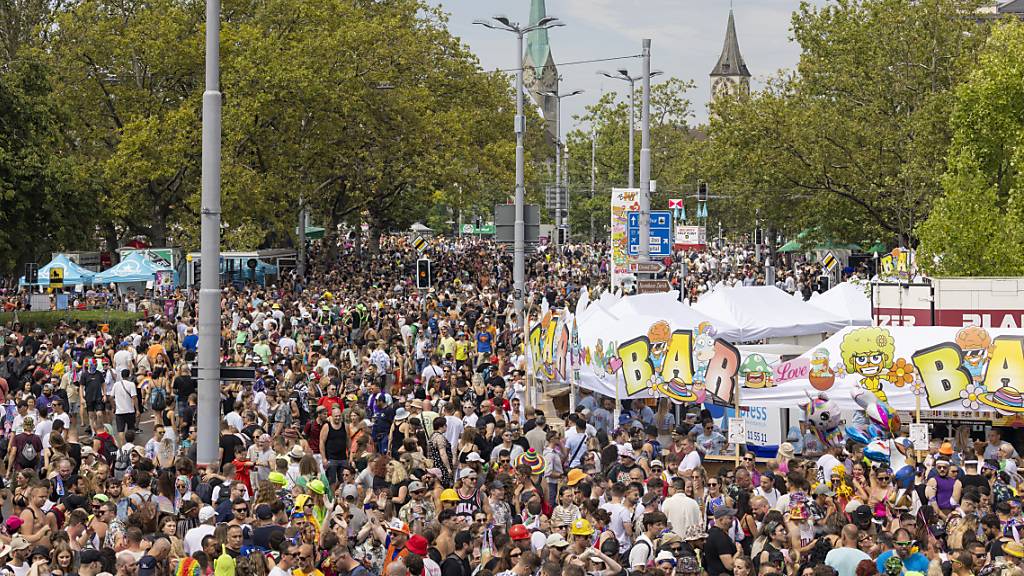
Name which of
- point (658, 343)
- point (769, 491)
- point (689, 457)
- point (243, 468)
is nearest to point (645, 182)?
point (658, 343)

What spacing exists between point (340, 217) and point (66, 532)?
164 feet

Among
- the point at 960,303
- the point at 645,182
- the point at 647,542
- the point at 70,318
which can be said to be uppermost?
the point at 645,182

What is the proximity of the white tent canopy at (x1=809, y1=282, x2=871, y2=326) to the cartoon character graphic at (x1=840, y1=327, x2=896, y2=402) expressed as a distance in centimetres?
1065

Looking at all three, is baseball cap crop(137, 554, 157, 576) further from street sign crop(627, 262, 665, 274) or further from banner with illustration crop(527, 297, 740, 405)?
street sign crop(627, 262, 665, 274)

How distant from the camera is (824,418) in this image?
17.3 meters

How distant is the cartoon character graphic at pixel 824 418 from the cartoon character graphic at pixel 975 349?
1699 mm

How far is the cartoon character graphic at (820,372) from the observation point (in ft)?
56.7

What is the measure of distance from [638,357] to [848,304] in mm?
11295

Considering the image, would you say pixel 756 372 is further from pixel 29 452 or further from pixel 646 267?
Answer: pixel 646 267

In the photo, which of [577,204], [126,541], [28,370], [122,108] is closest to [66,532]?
[126,541]

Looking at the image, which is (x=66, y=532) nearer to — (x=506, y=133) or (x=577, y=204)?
(x=506, y=133)

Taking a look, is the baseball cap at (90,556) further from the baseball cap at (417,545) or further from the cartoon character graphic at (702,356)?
the cartoon character graphic at (702,356)

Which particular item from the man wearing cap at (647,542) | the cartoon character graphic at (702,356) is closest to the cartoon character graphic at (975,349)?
the cartoon character graphic at (702,356)

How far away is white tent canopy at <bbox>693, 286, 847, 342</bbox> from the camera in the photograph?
25625mm
